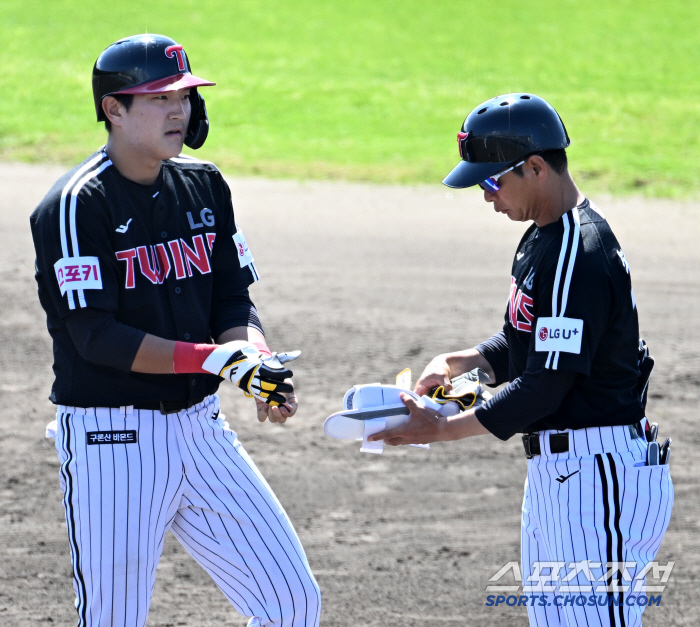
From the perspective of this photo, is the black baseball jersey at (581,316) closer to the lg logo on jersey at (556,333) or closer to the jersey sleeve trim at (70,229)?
the lg logo on jersey at (556,333)

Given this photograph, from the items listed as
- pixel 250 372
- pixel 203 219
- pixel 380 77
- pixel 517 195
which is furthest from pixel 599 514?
pixel 380 77

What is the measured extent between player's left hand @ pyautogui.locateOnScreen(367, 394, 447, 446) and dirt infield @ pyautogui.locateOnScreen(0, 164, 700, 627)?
1174 millimetres

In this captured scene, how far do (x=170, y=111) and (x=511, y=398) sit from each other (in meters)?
1.37

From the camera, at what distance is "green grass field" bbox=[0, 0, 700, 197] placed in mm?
13281

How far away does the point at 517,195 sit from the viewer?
9.56ft

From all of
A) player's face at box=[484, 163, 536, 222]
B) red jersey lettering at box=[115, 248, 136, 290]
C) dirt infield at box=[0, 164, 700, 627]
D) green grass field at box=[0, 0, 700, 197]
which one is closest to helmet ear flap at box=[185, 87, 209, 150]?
red jersey lettering at box=[115, 248, 136, 290]

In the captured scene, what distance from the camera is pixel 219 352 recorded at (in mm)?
2910

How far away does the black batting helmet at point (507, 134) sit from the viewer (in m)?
2.87

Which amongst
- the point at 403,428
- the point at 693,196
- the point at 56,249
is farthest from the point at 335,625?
the point at 693,196

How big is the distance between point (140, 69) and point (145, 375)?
94 centimetres

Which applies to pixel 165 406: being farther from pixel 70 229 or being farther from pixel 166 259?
pixel 70 229

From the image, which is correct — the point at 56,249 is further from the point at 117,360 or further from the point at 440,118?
the point at 440,118

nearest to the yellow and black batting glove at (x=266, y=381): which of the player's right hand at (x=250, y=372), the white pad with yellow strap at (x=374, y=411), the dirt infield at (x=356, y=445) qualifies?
the player's right hand at (x=250, y=372)

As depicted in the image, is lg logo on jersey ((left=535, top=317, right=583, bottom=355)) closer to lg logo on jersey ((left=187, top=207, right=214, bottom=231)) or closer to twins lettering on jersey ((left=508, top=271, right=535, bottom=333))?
twins lettering on jersey ((left=508, top=271, right=535, bottom=333))
